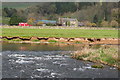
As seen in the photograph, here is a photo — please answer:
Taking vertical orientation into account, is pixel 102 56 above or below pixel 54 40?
below

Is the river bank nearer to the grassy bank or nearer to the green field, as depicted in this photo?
the green field

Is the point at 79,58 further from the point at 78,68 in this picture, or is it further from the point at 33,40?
the point at 33,40

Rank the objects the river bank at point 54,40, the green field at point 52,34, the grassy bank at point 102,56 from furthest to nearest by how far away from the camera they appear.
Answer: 1. the green field at point 52,34
2. the river bank at point 54,40
3. the grassy bank at point 102,56

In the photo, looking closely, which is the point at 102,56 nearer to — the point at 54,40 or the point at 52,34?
the point at 54,40

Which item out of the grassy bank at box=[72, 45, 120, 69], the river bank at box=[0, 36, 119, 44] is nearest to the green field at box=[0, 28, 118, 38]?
the river bank at box=[0, 36, 119, 44]

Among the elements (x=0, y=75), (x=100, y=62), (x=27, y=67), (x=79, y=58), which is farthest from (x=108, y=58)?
(x=0, y=75)

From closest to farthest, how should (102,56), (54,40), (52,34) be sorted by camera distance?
(102,56) < (54,40) < (52,34)

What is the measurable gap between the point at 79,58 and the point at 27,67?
10.7 meters

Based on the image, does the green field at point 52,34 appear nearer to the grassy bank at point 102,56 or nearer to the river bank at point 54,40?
the river bank at point 54,40

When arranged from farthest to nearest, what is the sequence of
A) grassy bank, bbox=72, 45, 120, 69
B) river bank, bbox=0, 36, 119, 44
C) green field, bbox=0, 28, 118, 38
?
green field, bbox=0, 28, 118, 38 → river bank, bbox=0, 36, 119, 44 → grassy bank, bbox=72, 45, 120, 69

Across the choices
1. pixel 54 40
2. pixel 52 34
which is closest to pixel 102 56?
pixel 54 40

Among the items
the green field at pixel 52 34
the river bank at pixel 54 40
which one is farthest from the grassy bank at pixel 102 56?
the green field at pixel 52 34

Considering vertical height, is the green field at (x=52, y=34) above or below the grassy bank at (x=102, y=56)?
above

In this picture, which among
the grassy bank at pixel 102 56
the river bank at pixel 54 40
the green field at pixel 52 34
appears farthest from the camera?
the green field at pixel 52 34
